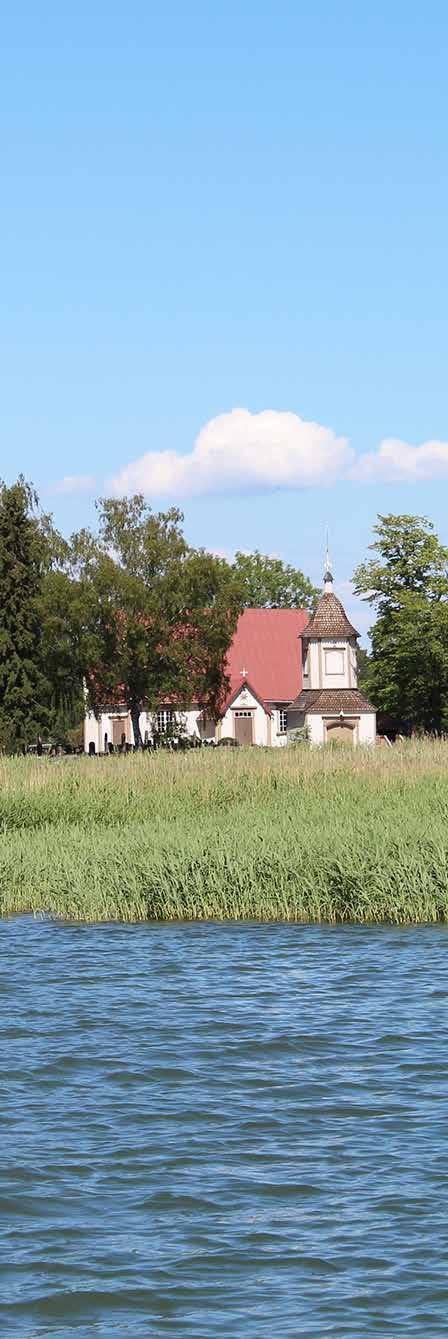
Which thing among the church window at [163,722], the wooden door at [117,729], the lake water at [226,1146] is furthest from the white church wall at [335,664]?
the lake water at [226,1146]

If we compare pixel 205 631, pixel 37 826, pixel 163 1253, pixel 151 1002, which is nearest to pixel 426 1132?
pixel 163 1253

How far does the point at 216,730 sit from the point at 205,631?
1185cm

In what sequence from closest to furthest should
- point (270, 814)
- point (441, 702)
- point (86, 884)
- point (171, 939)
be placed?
1. point (171, 939)
2. point (86, 884)
3. point (270, 814)
4. point (441, 702)

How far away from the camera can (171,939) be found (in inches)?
742

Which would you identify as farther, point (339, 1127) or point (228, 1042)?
point (228, 1042)

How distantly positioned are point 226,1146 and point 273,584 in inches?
3920

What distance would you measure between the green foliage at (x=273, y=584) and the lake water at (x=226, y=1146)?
9193cm

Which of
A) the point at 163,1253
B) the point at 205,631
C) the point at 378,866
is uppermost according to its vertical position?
the point at 205,631

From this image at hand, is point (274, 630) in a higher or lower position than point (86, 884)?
higher

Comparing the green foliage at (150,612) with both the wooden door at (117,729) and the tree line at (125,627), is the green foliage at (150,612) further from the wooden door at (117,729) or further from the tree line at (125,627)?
the wooden door at (117,729)

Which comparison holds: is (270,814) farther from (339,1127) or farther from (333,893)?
(339,1127)

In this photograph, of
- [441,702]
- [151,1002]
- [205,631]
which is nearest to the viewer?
[151,1002]

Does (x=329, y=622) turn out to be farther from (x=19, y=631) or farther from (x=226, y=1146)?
(x=226, y=1146)

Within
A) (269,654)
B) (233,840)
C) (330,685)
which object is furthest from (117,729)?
(233,840)
